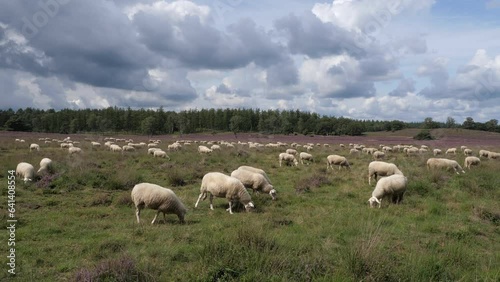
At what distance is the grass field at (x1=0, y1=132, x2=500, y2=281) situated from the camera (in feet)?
18.9

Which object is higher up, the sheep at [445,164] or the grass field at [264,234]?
the sheep at [445,164]

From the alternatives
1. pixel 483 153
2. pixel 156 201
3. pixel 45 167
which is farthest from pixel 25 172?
pixel 483 153

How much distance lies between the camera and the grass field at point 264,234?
576cm

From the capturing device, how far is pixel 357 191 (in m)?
15.8

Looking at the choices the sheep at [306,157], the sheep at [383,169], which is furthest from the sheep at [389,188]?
the sheep at [306,157]

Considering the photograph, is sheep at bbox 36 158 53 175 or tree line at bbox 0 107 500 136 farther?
tree line at bbox 0 107 500 136

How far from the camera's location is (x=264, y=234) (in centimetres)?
707

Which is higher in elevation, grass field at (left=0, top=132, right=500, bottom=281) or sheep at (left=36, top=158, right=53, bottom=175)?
sheep at (left=36, top=158, right=53, bottom=175)

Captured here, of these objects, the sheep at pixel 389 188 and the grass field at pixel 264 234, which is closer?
the grass field at pixel 264 234

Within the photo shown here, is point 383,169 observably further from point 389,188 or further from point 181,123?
point 181,123

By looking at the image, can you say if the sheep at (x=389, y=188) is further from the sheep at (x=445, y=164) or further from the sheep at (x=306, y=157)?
the sheep at (x=306, y=157)

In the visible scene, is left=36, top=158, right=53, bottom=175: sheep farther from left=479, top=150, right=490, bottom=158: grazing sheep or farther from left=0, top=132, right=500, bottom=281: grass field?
left=479, top=150, right=490, bottom=158: grazing sheep

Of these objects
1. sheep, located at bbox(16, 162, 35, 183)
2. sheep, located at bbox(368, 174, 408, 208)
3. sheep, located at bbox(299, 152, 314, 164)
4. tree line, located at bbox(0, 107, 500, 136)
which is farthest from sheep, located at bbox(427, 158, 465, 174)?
tree line, located at bbox(0, 107, 500, 136)

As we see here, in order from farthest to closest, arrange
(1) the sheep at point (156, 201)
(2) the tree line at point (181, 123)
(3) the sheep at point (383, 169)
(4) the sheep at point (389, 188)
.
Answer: (2) the tree line at point (181, 123) < (3) the sheep at point (383, 169) < (4) the sheep at point (389, 188) < (1) the sheep at point (156, 201)
